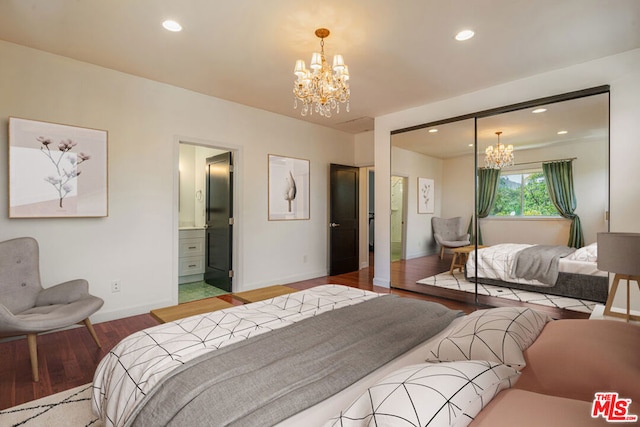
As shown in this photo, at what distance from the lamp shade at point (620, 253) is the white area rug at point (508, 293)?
1774mm

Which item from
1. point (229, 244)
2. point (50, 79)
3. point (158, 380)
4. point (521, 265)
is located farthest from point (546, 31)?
point (50, 79)

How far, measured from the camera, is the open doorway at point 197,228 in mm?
4641

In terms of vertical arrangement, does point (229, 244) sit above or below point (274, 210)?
below

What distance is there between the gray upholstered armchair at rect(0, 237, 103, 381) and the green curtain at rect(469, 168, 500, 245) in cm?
424

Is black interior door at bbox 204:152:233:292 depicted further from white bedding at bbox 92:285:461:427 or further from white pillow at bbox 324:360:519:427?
white pillow at bbox 324:360:519:427

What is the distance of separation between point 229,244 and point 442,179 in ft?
10.5

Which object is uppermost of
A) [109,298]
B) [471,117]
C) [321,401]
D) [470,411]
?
[471,117]

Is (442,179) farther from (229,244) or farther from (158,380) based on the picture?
(158,380)

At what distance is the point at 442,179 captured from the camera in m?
4.38

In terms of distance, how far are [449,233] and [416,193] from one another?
745 mm

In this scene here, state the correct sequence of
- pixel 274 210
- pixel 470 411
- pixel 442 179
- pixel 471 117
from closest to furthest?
pixel 470 411 < pixel 471 117 < pixel 442 179 < pixel 274 210

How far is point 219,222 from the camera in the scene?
4832 millimetres

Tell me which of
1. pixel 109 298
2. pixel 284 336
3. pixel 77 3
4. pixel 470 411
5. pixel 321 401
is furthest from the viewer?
pixel 109 298

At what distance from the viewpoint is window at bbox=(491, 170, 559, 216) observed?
351 centimetres
